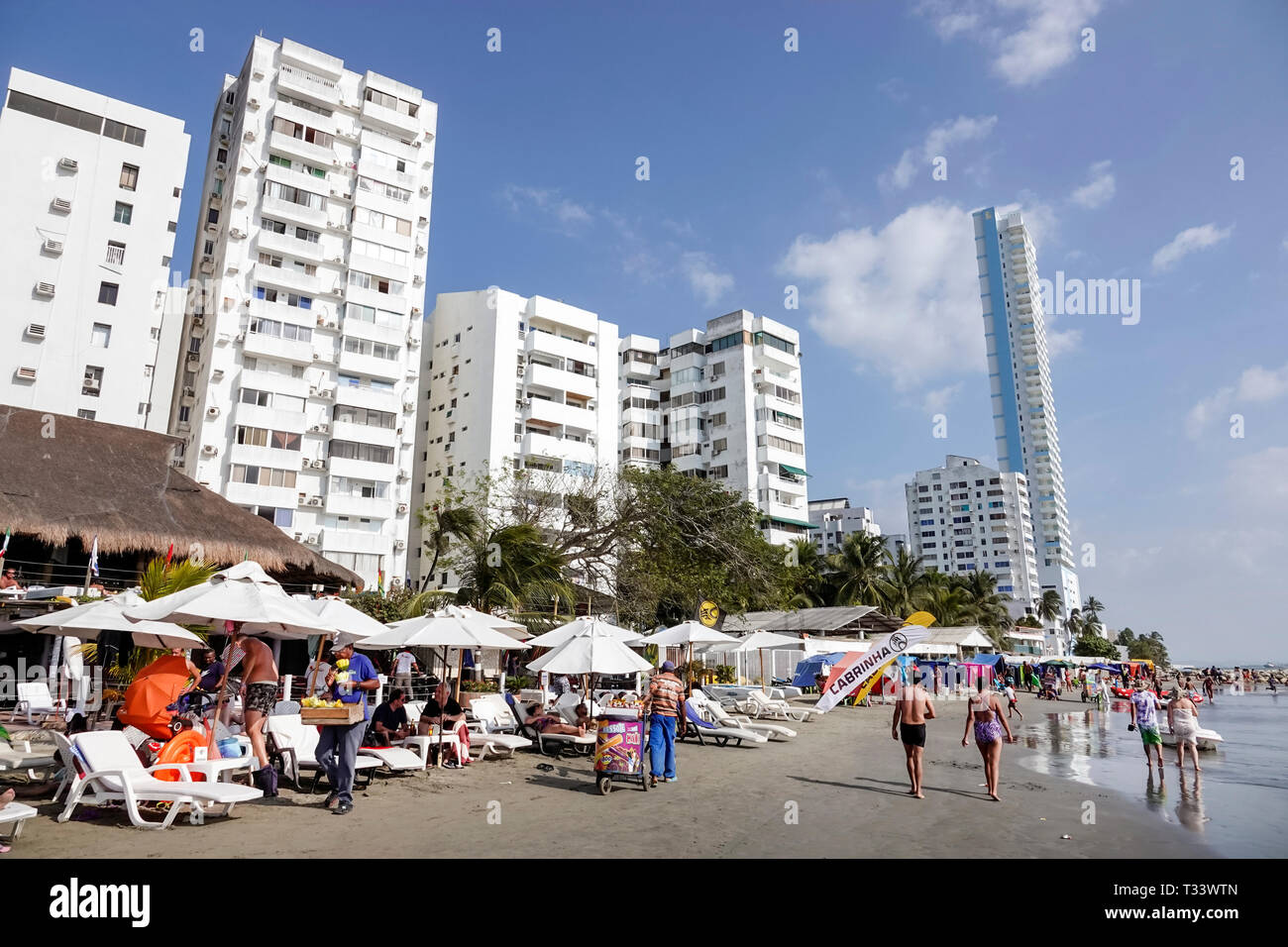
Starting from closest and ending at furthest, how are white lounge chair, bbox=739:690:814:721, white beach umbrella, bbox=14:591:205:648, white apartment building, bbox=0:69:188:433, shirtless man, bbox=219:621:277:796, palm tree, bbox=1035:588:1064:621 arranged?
shirtless man, bbox=219:621:277:796 → white beach umbrella, bbox=14:591:205:648 → white lounge chair, bbox=739:690:814:721 → white apartment building, bbox=0:69:188:433 → palm tree, bbox=1035:588:1064:621

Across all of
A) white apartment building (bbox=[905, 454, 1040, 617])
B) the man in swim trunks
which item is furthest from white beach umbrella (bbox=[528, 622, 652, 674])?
white apartment building (bbox=[905, 454, 1040, 617])

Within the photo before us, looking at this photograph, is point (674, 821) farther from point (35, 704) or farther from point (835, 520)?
point (835, 520)

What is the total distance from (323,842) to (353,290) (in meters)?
47.3

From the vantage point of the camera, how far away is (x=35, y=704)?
44.4 ft

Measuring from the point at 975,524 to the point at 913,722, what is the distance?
5768 inches

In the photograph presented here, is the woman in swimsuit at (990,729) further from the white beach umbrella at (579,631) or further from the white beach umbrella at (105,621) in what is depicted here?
the white beach umbrella at (105,621)

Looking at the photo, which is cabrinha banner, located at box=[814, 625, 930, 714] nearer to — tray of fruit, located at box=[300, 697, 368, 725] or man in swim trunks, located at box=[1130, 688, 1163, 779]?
man in swim trunks, located at box=[1130, 688, 1163, 779]

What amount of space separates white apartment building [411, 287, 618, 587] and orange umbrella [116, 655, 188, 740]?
4343cm

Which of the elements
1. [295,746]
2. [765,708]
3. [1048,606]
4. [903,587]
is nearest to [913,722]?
[295,746]

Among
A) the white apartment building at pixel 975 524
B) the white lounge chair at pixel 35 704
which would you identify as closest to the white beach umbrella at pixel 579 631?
the white lounge chair at pixel 35 704

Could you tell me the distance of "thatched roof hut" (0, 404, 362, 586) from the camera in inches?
825

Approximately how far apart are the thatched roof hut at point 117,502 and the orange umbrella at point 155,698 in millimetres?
14929
